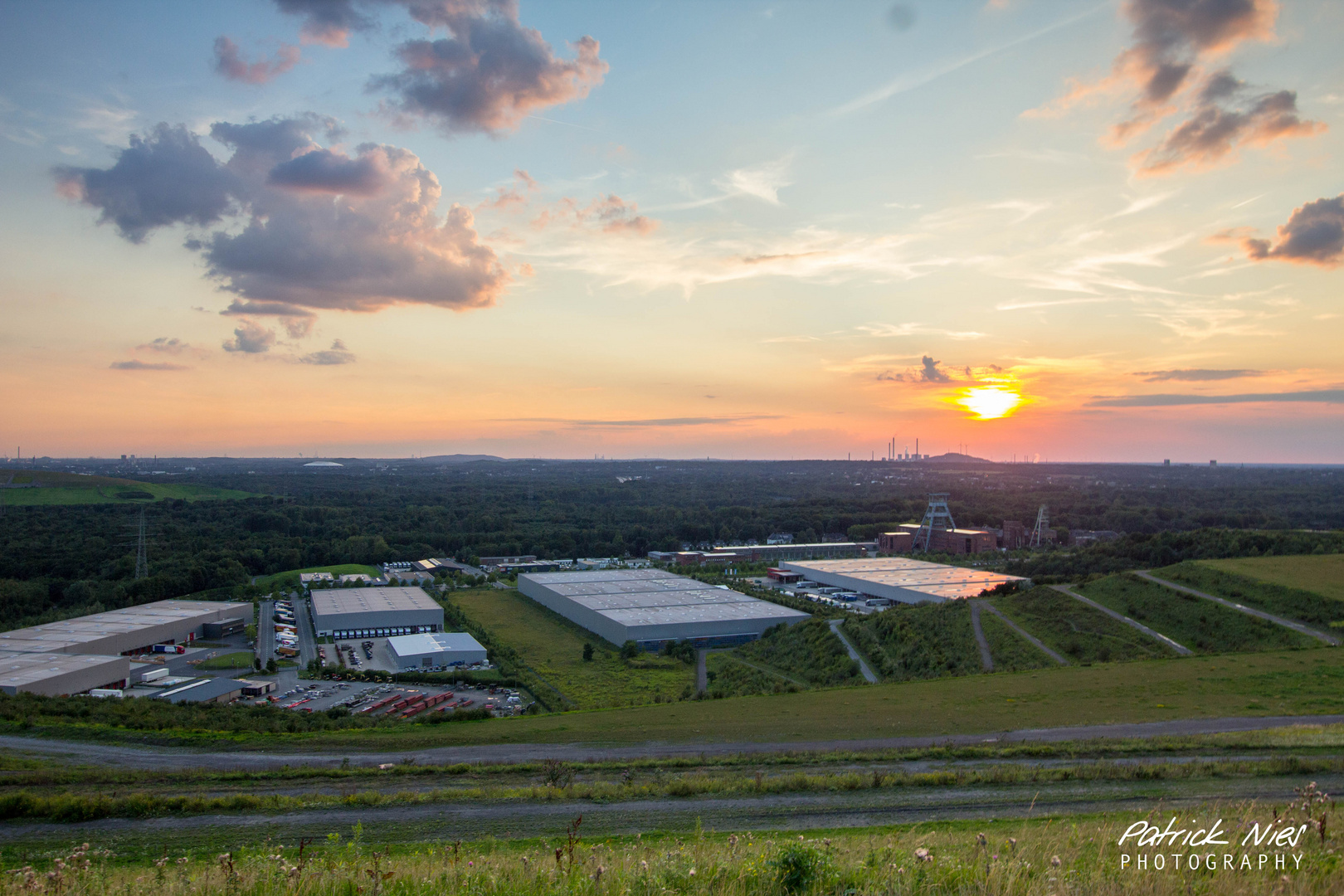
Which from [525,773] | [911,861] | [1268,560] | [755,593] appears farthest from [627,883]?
[755,593]

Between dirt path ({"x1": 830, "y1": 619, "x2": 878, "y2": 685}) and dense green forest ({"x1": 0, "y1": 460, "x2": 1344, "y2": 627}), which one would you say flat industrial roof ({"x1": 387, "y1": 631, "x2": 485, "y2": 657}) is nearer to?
dirt path ({"x1": 830, "y1": 619, "x2": 878, "y2": 685})

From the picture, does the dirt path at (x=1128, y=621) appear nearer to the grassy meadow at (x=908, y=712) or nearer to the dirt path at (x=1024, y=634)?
the grassy meadow at (x=908, y=712)

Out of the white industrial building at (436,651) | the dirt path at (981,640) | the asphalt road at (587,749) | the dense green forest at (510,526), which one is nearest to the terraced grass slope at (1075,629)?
the dirt path at (981,640)

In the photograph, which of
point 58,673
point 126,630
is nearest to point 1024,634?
point 58,673

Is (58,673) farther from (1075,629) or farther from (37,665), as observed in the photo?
(1075,629)

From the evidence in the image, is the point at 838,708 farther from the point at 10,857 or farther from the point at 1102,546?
the point at 1102,546

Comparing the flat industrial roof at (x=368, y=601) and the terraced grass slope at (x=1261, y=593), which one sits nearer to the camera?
the terraced grass slope at (x=1261, y=593)
